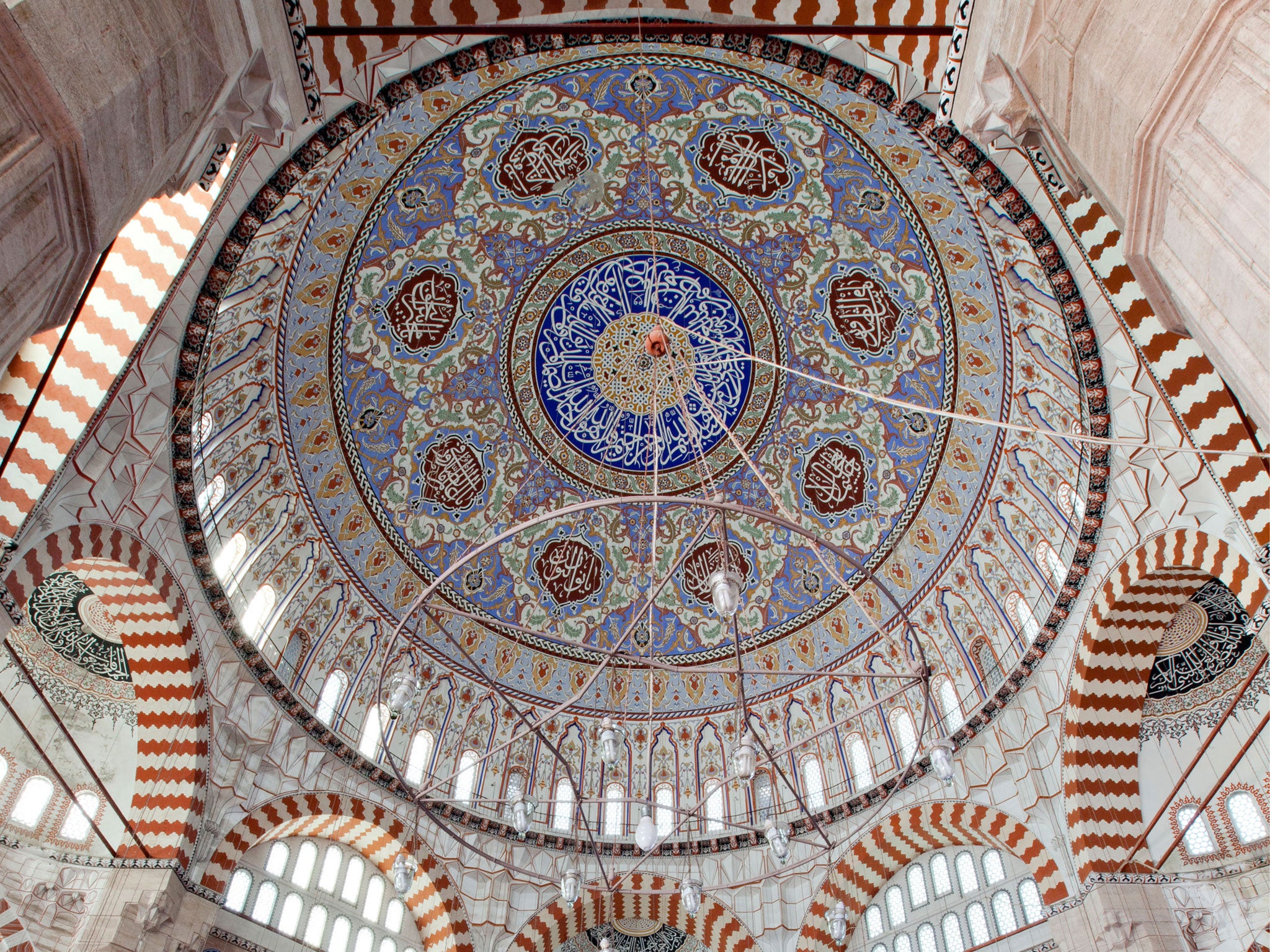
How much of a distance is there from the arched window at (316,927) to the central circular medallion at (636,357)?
727 centimetres

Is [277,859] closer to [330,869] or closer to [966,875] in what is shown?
[330,869]

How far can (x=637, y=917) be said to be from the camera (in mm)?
14125

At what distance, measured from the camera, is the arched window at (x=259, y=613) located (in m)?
11.7

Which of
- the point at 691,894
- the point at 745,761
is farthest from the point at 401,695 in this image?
the point at 691,894

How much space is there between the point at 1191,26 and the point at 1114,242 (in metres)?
4.58

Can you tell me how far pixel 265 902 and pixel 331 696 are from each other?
9.00 ft

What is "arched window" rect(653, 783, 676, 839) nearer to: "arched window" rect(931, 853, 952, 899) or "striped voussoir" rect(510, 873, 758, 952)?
"striped voussoir" rect(510, 873, 758, 952)

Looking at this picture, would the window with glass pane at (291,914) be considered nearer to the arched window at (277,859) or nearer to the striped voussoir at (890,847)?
the arched window at (277,859)

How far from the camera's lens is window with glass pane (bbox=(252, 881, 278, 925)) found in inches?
455

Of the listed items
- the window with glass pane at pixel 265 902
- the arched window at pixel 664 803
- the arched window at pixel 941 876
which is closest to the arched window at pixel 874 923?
the arched window at pixel 941 876

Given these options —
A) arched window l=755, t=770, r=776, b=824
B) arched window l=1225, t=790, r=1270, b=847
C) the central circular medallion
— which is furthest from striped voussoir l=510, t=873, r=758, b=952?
arched window l=1225, t=790, r=1270, b=847

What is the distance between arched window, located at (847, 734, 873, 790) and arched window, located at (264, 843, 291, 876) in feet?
27.4

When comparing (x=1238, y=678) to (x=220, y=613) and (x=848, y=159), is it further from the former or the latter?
(x=220, y=613)

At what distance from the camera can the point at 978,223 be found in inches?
420
